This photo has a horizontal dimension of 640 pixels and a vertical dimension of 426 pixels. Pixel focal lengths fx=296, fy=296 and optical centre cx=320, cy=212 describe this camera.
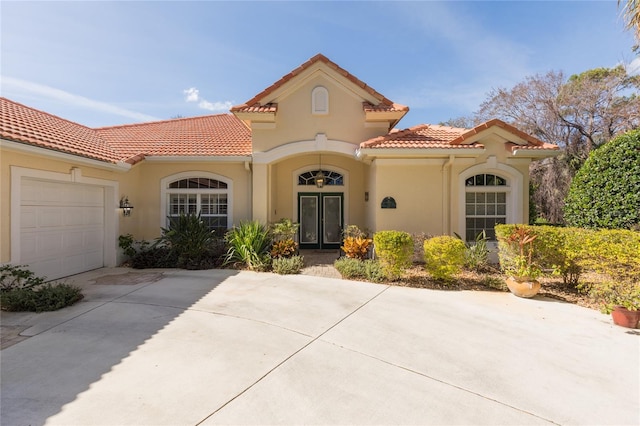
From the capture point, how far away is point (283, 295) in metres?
7.22

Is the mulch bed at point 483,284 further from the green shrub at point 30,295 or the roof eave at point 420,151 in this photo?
the green shrub at point 30,295

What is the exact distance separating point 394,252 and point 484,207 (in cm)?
489

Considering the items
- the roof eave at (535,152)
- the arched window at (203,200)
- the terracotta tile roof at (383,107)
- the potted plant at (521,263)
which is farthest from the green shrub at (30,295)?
the roof eave at (535,152)

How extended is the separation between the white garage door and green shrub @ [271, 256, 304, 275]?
6126 millimetres

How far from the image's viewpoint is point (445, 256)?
807 centimetres

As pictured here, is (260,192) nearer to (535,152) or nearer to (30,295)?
(30,295)

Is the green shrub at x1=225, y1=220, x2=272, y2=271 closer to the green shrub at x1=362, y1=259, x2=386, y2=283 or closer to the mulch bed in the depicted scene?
the green shrub at x1=362, y1=259, x2=386, y2=283

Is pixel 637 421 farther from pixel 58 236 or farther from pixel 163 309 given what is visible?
pixel 58 236

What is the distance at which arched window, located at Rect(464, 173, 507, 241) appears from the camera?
10.8 m

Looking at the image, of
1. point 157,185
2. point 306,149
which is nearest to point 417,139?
point 306,149

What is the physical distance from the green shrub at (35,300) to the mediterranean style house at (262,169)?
6.58 ft

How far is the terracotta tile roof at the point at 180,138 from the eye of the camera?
11.8 meters

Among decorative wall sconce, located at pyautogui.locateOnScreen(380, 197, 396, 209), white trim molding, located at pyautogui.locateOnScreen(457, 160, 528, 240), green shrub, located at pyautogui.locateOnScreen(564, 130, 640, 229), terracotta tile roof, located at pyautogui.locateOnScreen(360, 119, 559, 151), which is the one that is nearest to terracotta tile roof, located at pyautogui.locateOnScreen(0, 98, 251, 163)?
terracotta tile roof, located at pyautogui.locateOnScreen(360, 119, 559, 151)

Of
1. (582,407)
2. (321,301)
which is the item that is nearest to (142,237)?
(321,301)
